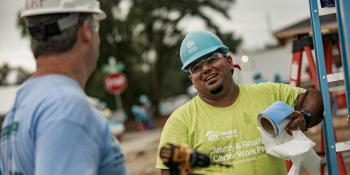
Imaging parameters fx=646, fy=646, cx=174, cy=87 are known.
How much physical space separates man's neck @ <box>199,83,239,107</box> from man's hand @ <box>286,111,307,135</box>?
515 millimetres

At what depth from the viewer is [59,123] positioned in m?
2.23

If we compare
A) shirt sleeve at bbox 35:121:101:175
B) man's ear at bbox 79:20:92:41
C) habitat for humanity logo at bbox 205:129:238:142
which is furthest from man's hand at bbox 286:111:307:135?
shirt sleeve at bbox 35:121:101:175

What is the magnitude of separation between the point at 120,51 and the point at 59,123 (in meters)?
45.8

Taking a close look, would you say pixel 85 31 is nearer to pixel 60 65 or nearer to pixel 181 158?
pixel 60 65

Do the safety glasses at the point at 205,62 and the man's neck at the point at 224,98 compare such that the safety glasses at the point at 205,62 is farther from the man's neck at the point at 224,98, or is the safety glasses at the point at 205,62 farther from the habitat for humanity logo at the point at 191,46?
the man's neck at the point at 224,98

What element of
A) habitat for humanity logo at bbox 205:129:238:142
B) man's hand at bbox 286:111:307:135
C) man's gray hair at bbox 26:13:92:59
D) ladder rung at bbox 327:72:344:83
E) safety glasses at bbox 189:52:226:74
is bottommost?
habitat for humanity logo at bbox 205:129:238:142

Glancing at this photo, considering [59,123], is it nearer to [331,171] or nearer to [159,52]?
[331,171]

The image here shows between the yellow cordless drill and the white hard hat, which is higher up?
the white hard hat

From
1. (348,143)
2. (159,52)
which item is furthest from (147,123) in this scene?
(348,143)

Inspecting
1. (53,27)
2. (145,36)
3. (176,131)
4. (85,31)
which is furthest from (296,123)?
(145,36)

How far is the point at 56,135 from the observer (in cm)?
223

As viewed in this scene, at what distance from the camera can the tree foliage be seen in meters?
44.9

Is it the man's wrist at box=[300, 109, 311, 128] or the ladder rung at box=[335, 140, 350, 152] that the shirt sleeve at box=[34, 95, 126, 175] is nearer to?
the man's wrist at box=[300, 109, 311, 128]

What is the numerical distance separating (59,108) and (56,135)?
0.10 metres
